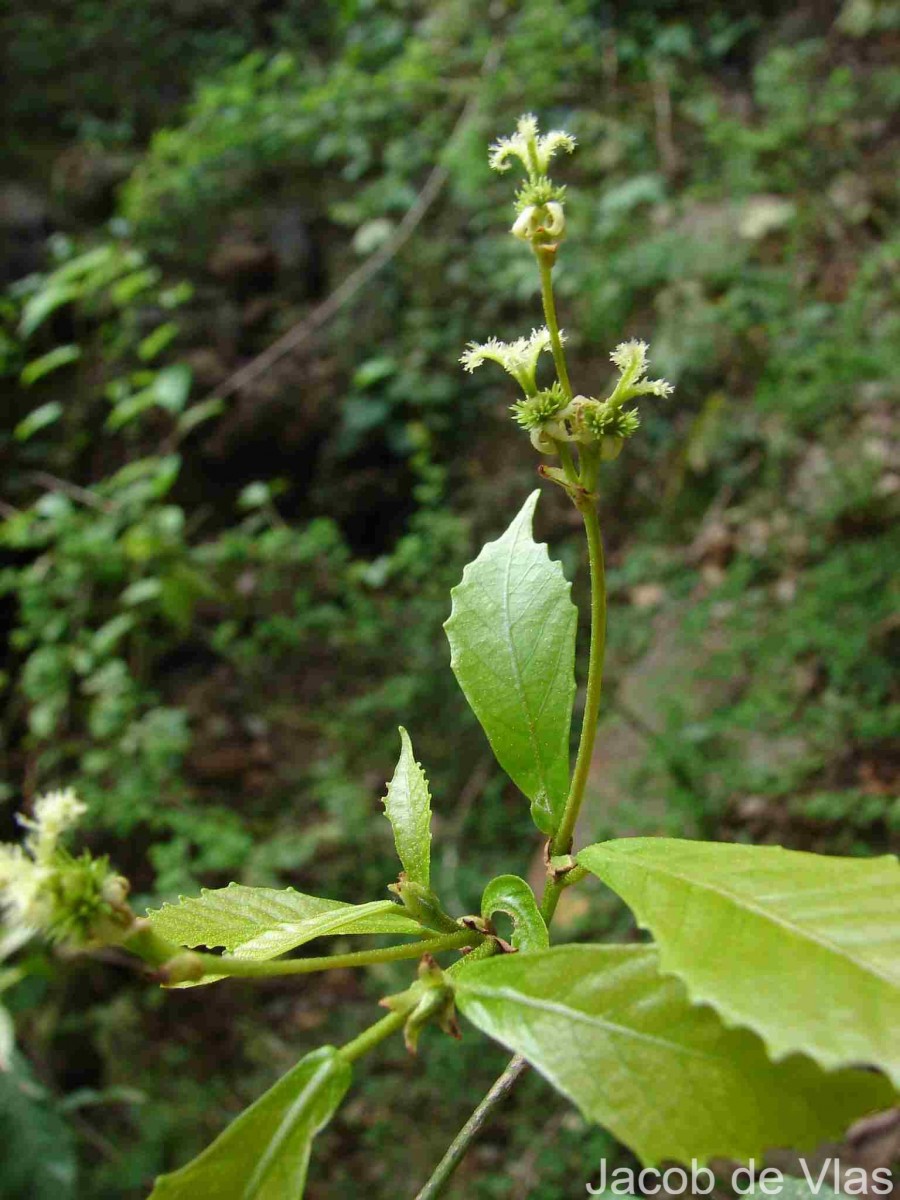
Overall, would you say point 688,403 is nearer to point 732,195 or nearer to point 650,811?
point 732,195

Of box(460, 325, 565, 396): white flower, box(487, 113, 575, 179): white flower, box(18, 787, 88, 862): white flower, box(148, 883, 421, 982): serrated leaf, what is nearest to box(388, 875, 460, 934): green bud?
box(148, 883, 421, 982): serrated leaf

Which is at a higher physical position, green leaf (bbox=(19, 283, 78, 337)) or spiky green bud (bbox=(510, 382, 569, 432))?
green leaf (bbox=(19, 283, 78, 337))

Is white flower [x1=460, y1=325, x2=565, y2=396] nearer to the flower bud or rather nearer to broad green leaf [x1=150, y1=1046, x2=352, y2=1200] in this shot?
the flower bud

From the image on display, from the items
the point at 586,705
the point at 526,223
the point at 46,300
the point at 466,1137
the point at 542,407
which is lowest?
the point at 466,1137

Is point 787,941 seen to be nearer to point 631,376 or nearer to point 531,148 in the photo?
point 631,376

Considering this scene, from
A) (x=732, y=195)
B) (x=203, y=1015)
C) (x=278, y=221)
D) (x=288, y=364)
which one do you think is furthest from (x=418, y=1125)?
(x=278, y=221)

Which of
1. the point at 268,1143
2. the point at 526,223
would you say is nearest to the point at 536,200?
the point at 526,223
